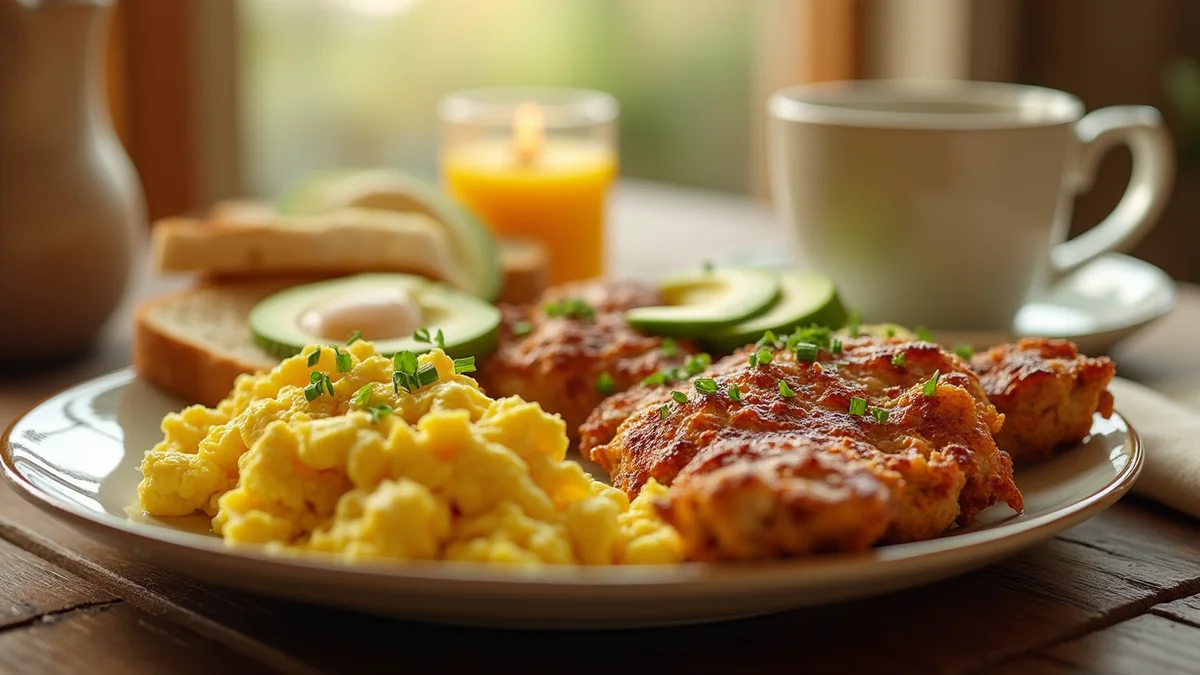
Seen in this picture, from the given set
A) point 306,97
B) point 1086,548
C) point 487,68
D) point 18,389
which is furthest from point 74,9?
point 487,68

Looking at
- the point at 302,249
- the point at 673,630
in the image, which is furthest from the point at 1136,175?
the point at 673,630

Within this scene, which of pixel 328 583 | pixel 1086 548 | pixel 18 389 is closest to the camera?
pixel 328 583

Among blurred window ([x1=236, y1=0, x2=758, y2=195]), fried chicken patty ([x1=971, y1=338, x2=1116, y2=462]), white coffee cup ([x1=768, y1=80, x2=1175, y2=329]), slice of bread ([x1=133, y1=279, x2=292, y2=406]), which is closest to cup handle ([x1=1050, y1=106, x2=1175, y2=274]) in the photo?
white coffee cup ([x1=768, y1=80, x2=1175, y2=329])

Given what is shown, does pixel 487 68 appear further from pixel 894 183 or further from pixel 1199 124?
pixel 894 183

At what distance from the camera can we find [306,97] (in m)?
6.78

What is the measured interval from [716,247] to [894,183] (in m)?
1.23

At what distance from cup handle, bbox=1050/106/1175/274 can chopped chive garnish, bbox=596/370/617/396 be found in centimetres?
121

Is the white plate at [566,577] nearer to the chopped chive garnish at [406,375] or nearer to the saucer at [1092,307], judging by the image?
the chopped chive garnish at [406,375]

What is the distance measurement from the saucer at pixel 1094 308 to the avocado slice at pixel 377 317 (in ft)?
2.58

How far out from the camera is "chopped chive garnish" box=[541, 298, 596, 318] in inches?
84.6

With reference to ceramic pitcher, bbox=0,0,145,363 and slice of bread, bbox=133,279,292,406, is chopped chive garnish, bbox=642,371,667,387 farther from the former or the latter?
ceramic pitcher, bbox=0,0,145,363

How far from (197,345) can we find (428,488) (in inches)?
44.7

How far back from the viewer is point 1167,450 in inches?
69.3

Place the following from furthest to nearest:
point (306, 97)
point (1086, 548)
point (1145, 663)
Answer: point (306, 97)
point (1086, 548)
point (1145, 663)
